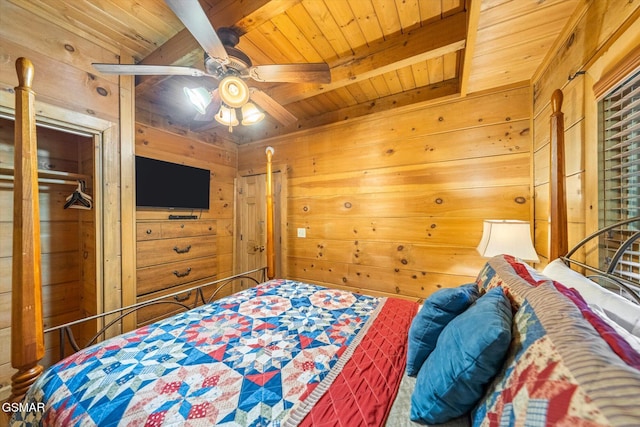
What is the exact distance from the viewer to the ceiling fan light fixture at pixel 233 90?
143cm

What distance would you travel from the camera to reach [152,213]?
2.63m

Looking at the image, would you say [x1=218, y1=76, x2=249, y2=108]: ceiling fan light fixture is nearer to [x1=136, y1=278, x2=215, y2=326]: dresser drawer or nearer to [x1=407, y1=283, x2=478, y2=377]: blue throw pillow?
[x1=407, y1=283, x2=478, y2=377]: blue throw pillow

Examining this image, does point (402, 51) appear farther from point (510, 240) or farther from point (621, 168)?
point (510, 240)

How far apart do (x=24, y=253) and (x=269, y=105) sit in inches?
62.6

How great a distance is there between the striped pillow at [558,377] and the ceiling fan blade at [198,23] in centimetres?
160

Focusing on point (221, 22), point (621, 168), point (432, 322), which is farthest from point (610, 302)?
point (221, 22)

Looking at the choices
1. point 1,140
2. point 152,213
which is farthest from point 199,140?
point 1,140

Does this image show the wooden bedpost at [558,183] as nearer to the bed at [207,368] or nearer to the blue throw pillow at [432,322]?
the bed at [207,368]

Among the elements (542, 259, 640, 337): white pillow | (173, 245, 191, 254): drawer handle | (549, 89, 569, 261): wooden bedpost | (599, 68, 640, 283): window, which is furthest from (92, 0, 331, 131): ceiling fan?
(173, 245, 191, 254): drawer handle

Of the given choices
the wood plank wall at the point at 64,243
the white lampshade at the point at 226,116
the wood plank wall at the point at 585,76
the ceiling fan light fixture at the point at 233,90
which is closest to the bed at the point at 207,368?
the wood plank wall at the point at 585,76

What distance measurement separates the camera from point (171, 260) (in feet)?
9.07

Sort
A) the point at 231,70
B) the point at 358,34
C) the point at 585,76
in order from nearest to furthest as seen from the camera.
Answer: the point at 585,76 < the point at 231,70 < the point at 358,34

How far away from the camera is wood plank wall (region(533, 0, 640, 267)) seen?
38.2 inches

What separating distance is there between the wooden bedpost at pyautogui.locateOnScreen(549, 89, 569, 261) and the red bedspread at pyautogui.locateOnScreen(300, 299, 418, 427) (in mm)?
947
